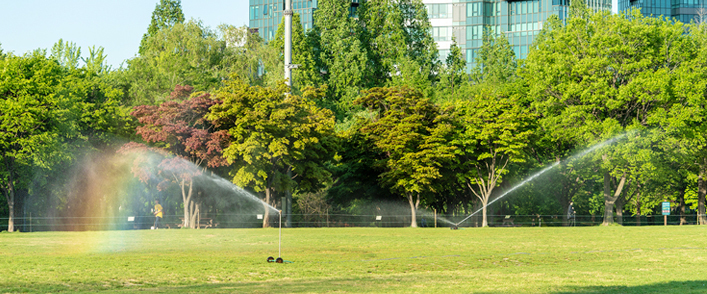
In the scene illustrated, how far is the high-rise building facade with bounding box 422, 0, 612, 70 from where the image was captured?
5330 inches

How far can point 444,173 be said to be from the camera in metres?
64.5

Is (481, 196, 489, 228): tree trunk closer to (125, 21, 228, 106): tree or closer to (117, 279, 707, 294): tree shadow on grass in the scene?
(125, 21, 228, 106): tree

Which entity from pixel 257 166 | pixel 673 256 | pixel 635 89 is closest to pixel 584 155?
pixel 635 89

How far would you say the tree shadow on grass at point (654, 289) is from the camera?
50.3 ft

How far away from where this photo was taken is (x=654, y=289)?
15.9m

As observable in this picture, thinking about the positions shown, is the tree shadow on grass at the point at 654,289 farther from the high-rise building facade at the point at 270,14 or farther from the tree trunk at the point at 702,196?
the high-rise building facade at the point at 270,14

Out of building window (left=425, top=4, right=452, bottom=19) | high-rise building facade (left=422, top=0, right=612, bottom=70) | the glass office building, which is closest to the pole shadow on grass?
high-rise building facade (left=422, top=0, right=612, bottom=70)

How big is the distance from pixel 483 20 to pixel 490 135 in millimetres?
78652

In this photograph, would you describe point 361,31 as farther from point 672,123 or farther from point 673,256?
point 673,256

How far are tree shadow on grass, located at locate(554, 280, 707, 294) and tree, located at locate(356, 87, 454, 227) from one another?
42.1m

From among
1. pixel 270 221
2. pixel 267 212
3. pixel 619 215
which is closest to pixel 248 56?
pixel 270 221

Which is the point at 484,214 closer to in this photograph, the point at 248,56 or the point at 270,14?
the point at 248,56

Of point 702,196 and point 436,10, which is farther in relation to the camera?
point 436,10

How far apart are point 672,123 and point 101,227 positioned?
1744 inches
